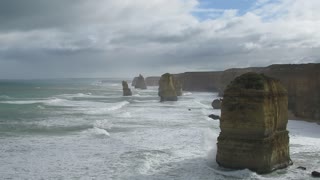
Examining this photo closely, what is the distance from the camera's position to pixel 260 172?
15.6m

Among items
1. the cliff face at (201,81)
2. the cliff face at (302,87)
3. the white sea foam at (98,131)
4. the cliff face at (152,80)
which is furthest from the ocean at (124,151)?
the cliff face at (152,80)

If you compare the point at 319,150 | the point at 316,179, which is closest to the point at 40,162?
the point at 316,179

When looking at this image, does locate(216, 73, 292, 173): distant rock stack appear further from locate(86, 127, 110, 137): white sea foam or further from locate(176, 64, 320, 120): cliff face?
locate(176, 64, 320, 120): cliff face

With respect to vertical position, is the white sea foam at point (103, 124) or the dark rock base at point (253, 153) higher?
the dark rock base at point (253, 153)

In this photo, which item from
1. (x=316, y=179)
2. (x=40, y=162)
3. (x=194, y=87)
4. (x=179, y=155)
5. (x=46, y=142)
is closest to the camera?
(x=316, y=179)

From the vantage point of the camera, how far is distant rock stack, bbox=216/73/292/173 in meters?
15.7

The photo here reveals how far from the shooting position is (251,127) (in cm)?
1583

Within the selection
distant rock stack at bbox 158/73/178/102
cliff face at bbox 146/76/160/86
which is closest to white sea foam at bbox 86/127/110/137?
distant rock stack at bbox 158/73/178/102

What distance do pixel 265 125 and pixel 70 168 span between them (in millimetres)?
8384

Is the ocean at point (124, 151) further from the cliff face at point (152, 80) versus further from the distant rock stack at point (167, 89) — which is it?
the cliff face at point (152, 80)

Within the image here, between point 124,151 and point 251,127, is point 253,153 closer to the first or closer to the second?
point 251,127

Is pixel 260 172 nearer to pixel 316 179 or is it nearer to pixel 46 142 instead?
pixel 316 179

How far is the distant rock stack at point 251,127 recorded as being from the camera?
15.7 metres

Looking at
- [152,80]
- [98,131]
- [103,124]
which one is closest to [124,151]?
[98,131]
